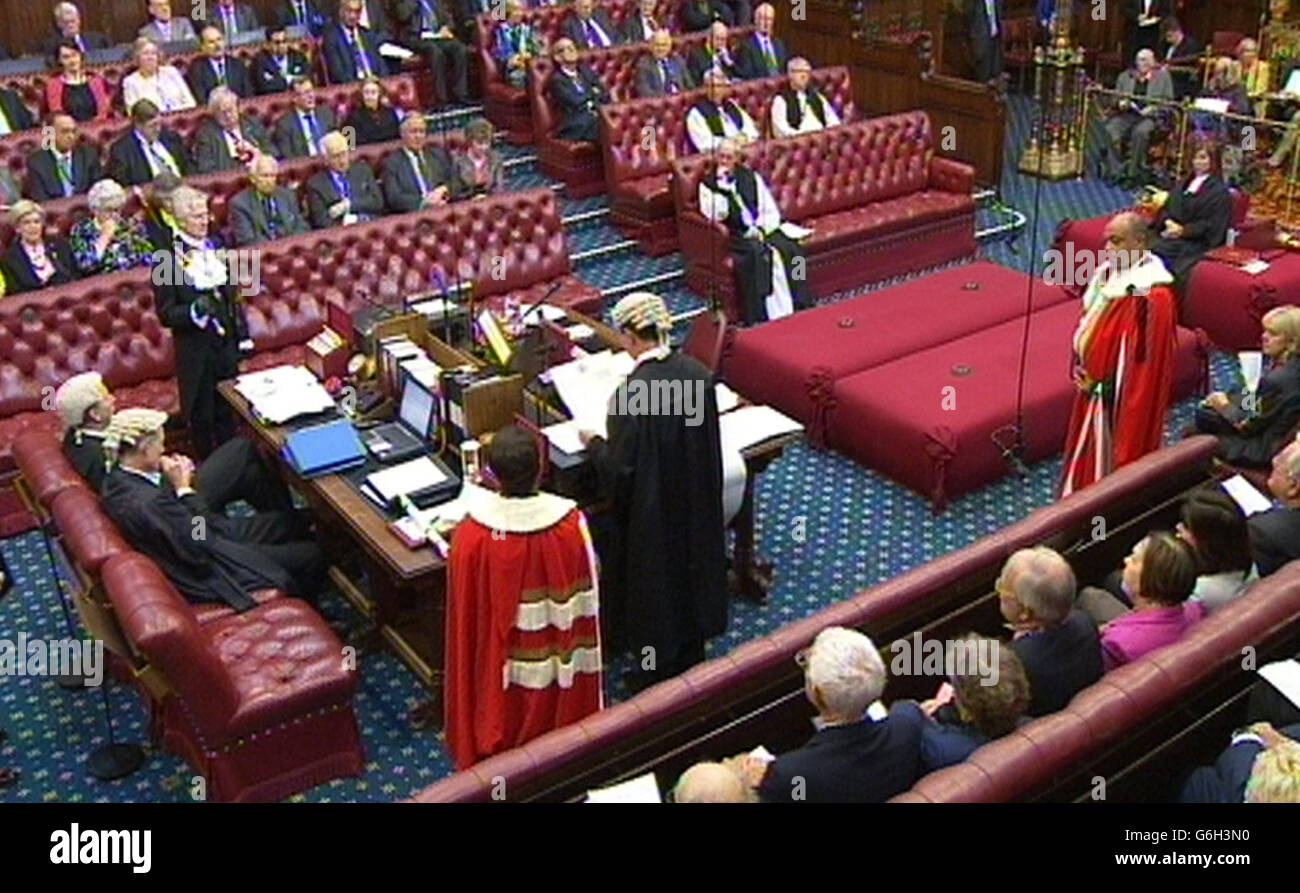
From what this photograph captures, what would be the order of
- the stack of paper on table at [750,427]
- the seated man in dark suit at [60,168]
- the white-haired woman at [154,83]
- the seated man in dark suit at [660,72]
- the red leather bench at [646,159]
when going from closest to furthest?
the stack of paper on table at [750,427] → the seated man in dark suit at [60,168] → the red leather bench at [646,159] → the white-haired woman at [154,83] → the seated man in dark suit at [660,72]

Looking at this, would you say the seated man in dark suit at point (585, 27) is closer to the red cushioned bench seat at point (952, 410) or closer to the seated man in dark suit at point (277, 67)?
the seated man in dark suit at point (277, 67)

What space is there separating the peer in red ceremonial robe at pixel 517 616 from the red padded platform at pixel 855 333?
294cm

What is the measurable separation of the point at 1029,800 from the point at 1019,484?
152 inches

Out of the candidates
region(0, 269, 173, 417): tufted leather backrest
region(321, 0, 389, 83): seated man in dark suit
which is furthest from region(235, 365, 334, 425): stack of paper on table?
region(321, 0, 389, 83): seated man in dark suit

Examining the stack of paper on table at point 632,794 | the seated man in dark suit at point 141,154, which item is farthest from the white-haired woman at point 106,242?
the stack of paper on table at point 632,794

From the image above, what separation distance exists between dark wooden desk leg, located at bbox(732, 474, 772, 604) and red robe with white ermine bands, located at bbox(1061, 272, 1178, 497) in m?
1.54

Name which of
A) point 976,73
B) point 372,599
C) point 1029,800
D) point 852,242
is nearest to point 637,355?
point 372,599

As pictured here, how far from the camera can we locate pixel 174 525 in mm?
5355

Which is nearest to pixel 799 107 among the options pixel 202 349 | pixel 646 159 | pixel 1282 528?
pixel 646 159

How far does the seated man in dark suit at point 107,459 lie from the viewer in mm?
5695

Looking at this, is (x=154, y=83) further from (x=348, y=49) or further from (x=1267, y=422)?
(x=1267, y=422)

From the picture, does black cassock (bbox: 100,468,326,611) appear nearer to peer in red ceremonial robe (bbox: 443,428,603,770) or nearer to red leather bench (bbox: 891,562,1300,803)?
peer in red ceremonial robe (bbox: 443,428,603,770)

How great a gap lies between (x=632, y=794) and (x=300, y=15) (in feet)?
35.9

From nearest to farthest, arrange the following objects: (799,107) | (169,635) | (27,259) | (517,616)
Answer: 1. (169,635)
2. (517,616)
3. (27,259)
4. (799,107)
